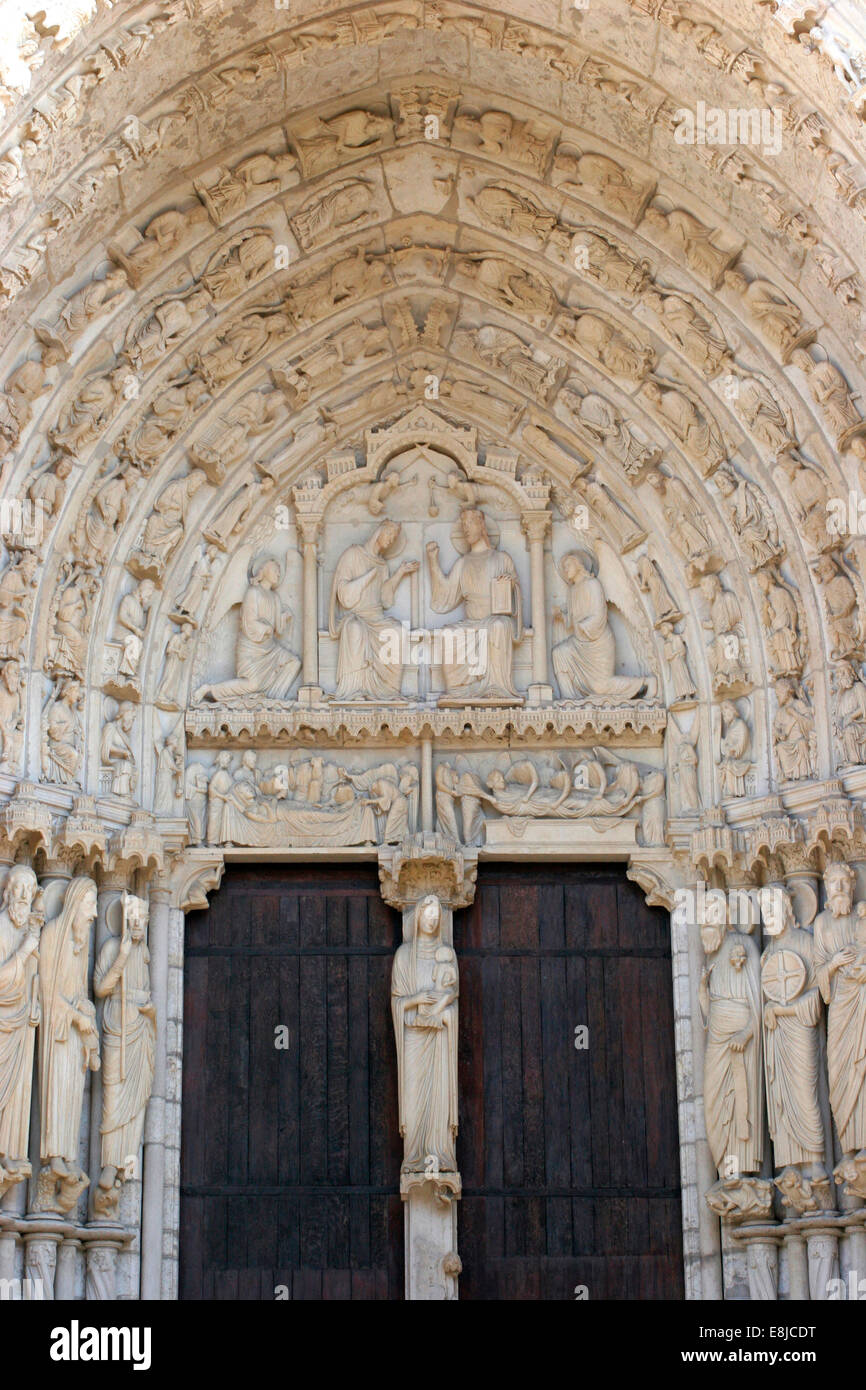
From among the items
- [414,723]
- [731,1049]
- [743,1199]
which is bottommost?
[743,1199]

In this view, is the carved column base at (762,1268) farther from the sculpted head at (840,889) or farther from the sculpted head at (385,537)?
the sculpted head at (385,537)

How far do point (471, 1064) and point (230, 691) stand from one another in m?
2.77

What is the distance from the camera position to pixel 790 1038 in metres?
10.9

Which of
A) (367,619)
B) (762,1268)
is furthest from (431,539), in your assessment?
(762,1268)

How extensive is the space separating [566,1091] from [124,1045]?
8.73ft

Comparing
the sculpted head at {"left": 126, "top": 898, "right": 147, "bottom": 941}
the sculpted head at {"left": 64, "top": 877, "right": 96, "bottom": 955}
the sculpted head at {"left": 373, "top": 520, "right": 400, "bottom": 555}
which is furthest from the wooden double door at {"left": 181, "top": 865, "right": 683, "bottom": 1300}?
the sculpted head at {"left": 373, "top": 520, "right": 400, "bottom": 555}

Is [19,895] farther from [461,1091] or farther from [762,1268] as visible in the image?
[762,1268]

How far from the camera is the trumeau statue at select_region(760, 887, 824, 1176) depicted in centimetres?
1078

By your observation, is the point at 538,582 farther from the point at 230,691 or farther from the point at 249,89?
the point at 249,89

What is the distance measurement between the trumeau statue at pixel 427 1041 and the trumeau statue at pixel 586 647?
5.75 ft

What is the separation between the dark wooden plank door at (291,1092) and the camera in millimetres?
11289

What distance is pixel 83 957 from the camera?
36.2 ft

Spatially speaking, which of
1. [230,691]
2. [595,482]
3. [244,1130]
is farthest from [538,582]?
[244,1130]

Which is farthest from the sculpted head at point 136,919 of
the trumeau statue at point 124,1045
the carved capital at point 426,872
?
the carved capital at point 426,872
